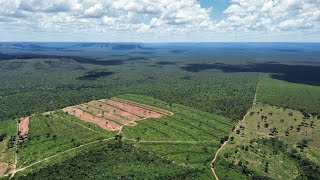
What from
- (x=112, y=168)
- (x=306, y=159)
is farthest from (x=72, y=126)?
(x=306, y=159)

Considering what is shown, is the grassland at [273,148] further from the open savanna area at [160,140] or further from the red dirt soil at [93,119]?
the red dirt soil at [93,119]

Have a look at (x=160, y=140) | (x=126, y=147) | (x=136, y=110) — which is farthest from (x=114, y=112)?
(x=126, y=147)

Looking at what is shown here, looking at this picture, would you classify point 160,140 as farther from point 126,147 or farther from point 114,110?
point 114,110

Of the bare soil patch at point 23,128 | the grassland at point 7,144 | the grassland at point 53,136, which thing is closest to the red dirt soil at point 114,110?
the grassland at point 53,136

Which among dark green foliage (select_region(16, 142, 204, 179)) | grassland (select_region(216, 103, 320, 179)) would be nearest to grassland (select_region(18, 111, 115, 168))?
dark green foliage (select_region(16, 142, 204, 179))

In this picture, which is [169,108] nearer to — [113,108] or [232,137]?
[113,108]

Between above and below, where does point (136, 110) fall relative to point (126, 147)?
above
